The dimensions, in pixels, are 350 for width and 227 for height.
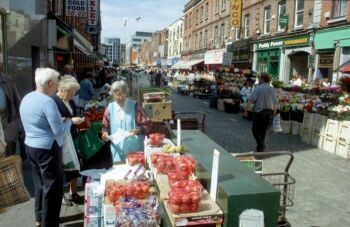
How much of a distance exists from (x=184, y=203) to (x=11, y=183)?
2.58m

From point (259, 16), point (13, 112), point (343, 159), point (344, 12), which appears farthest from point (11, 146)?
point (259, 16)

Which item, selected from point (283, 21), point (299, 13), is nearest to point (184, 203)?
point (299, 13)

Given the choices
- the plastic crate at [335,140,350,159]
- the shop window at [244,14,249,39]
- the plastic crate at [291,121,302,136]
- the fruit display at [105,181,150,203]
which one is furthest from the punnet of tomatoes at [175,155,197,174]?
the shop window at [244,14,249,39]

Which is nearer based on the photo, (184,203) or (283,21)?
(184,203)

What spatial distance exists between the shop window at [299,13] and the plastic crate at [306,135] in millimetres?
10743

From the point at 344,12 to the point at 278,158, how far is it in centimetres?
1057

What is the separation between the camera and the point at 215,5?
125 ft

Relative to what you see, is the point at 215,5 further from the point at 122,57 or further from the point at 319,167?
the point at 122,57

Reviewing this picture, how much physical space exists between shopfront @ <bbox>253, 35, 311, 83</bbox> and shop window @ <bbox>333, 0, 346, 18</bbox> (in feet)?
8.08

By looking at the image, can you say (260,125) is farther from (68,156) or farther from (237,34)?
(237,34)

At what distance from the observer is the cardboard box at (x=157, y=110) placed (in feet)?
27.0

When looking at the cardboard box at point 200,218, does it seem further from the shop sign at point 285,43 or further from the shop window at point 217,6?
the shop window at point 217,6

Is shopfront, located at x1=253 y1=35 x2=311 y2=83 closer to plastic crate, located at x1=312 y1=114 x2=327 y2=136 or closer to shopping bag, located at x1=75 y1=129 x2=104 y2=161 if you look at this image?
plastic crate, located at x1=312 y1=114 x2=327 y2=136

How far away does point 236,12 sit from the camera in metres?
28.8
